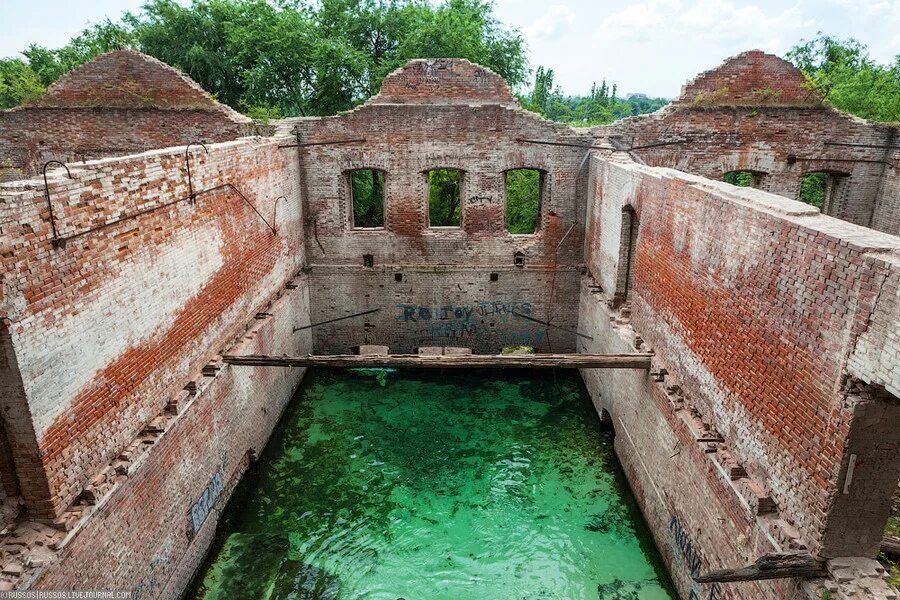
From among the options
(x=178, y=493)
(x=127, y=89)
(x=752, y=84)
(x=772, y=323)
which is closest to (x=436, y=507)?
(x=178, y=493)

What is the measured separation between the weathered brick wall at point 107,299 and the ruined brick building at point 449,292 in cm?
3

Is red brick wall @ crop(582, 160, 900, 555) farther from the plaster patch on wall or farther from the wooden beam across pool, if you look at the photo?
the plaster patch on wall

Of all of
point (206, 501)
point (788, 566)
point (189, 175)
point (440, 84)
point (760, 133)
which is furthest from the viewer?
point (760, 133)

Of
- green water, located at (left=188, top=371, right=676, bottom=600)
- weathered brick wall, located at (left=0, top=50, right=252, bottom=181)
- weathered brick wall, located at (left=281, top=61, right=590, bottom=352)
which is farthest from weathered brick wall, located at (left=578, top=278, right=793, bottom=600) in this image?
weathered brick wall, located at (left=0, top=50, right=252, bottom=181)

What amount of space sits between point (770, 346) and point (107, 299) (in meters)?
6.13

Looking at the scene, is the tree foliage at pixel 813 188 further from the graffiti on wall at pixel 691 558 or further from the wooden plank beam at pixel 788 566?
the wooden plank beam at pixel 788 566

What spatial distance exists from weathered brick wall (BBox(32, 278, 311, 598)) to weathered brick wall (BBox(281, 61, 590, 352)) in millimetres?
2856

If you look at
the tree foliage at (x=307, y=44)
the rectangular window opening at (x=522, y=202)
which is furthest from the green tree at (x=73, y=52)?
the rectangular window opening at (x=522, y=202)

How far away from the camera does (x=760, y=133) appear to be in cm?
1237

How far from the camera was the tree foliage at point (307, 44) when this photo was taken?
1745 cm

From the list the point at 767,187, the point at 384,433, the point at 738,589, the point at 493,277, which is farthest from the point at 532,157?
the point at 738,589

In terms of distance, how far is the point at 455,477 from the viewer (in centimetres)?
916

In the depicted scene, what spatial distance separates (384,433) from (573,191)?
6351 mm

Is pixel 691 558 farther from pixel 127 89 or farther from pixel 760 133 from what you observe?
Result: pixel 127 89
